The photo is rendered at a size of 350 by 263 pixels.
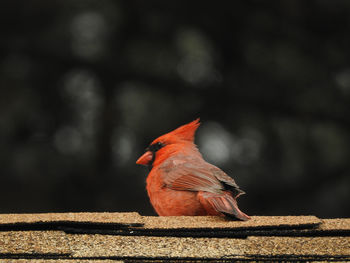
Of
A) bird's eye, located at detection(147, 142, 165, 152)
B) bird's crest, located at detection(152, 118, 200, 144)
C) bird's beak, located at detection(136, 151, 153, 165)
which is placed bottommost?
bird's beak, located at detection(136, 151, 153, 165)

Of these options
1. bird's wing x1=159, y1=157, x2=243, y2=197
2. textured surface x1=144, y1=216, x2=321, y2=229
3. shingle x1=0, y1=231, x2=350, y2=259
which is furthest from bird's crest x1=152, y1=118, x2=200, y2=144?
shingle x1=0, y1=231, x2=350, y2=259

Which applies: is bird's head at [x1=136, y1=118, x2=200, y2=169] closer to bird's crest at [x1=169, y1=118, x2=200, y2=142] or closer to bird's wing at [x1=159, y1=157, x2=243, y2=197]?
bird's crest at [x1=169, y1=118, x2=200, y2=142]

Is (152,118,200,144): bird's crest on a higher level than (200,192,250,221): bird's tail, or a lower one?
higher

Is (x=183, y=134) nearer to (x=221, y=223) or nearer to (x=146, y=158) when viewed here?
(x=146, y=158)

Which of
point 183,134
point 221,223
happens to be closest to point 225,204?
point 221,223

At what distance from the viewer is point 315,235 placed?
1210 millimetres

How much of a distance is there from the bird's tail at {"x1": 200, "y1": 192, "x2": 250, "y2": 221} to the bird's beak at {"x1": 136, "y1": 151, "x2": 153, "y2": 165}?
494mm

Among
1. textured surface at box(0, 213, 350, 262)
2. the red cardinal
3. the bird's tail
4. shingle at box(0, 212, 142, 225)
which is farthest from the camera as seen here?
the red cardinal

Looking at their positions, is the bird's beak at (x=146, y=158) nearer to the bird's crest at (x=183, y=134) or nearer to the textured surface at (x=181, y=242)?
the bird's crest at (x=183, y=134)

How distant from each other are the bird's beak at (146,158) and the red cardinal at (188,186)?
0.10 feet

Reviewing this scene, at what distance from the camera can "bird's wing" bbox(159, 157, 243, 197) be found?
165 centimetres

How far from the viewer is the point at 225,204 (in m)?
1.49

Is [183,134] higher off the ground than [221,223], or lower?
higher

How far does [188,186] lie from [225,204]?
23 centimetres
